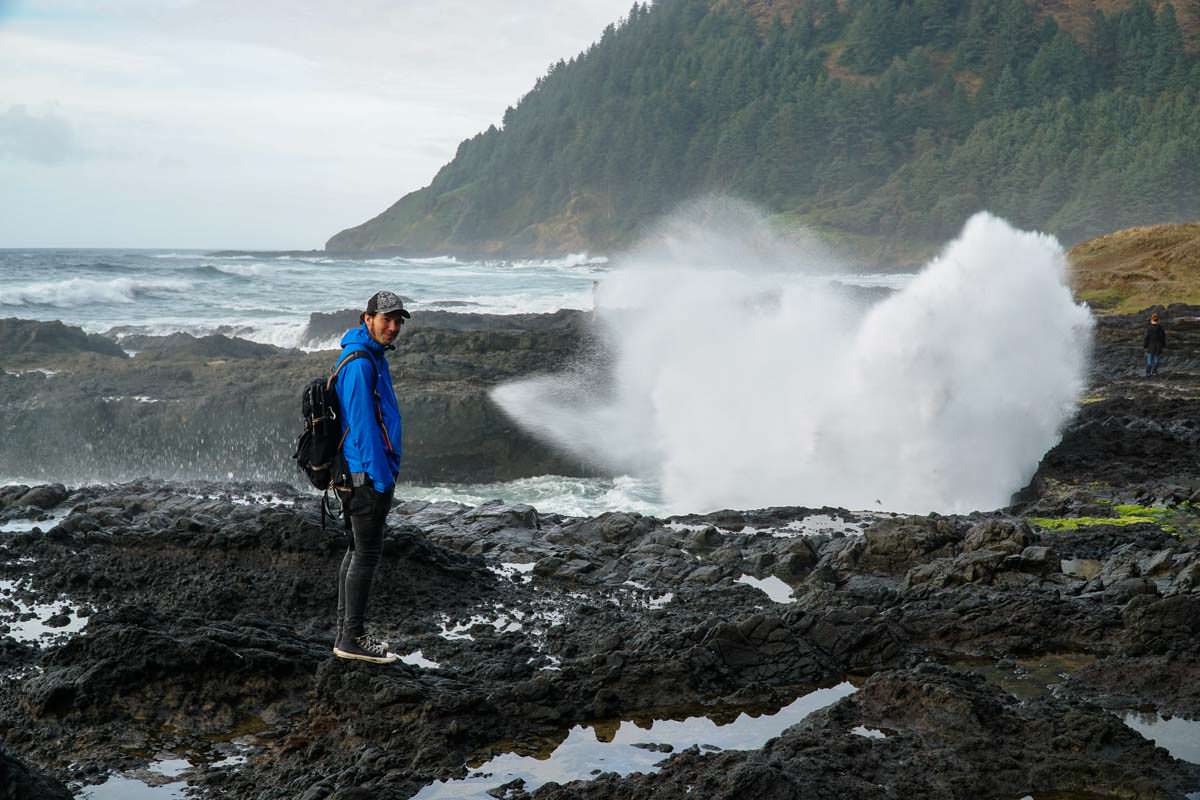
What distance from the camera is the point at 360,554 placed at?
6094 millimetres

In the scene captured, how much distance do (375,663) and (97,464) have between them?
1284 centimetres

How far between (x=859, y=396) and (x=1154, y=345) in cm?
1006

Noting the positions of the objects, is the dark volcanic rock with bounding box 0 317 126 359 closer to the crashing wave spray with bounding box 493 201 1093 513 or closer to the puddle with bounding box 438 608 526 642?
the crashing wave spray with bounding box 493 201 1093 513

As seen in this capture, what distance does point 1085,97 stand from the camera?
322 feet

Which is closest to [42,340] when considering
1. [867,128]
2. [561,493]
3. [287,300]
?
[561,493]

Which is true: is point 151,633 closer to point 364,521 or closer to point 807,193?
point 364,521

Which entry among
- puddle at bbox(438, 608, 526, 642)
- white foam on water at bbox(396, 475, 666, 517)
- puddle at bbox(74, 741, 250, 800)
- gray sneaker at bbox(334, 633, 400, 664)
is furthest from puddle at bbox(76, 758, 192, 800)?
white foam on water at bbox(396, 475, 666, 517)

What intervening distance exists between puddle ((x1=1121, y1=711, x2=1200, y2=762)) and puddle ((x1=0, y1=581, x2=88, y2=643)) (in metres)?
6.10

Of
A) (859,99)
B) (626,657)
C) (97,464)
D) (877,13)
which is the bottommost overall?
(97,464)

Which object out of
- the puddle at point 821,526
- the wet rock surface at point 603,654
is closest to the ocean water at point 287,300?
the puddle at point 821,526

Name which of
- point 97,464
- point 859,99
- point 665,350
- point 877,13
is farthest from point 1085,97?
point 97,464

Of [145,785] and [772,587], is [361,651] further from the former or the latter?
[772,587]

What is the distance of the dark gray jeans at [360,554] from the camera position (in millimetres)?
5961

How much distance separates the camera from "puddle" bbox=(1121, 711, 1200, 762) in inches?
205
